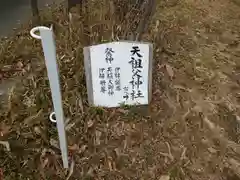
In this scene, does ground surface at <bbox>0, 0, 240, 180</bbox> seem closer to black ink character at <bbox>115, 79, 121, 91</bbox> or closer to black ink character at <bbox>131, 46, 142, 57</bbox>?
black ink character at <bbox>115, 79, 121, 91</bbox>

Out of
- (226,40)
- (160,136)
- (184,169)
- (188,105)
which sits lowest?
(184,169)

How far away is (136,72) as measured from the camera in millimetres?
2096

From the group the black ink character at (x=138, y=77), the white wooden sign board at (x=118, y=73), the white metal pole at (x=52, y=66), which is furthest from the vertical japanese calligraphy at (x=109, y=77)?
the white metal pole at (x=52, y=66)

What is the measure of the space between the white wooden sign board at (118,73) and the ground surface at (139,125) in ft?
0.29

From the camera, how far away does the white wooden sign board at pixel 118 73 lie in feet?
6.58

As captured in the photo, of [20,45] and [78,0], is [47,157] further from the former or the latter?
[78,0]

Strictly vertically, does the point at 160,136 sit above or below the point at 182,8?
below

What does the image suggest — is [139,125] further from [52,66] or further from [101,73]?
[52,66]

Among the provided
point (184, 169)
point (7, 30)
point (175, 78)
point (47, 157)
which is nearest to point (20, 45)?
point (7, 30)

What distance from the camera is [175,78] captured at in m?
2.51

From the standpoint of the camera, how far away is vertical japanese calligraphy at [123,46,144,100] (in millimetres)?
2034

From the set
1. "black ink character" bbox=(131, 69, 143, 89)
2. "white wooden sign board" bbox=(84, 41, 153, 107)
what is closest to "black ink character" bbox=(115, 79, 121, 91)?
"white wooden sign board" bbox=(84, 41, 153, 107)

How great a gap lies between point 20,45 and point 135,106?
3.54ft

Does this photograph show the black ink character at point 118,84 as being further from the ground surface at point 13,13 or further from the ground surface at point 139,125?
the ground surface at point 13,13
